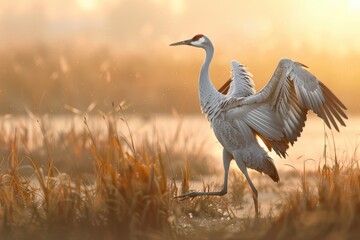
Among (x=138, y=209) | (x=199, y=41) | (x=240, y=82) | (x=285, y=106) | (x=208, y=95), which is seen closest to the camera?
(x=138, y=209)

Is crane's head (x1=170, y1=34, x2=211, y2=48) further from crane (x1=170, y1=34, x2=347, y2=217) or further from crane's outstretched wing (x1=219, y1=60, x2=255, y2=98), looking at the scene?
crane's outstretched wing (x1=219, y1=60, x2=255, y2=98)

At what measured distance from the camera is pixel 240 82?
26.2ft

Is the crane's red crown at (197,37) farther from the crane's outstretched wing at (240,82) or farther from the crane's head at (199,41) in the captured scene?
the crane's outstretched wing at (240,82)

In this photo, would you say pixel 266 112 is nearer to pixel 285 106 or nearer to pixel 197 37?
pixel 285 106

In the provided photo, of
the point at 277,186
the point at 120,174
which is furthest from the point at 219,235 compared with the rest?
the point at 277,186

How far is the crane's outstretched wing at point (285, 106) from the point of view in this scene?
21.5 feet

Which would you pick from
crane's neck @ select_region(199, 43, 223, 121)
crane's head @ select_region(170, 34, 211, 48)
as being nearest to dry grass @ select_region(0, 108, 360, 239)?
crane's neck @ select_region(199, 43, 223, 121)

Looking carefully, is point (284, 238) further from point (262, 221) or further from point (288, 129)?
point (288, 129)

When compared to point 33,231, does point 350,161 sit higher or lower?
higher

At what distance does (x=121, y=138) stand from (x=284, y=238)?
4.75 feet

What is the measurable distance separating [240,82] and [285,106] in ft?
4.13

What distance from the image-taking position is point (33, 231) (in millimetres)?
5844

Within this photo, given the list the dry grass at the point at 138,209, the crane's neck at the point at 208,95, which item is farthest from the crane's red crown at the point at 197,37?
the dry grass at the point at 138,209

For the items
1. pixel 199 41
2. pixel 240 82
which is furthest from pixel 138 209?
pixel 240 82
